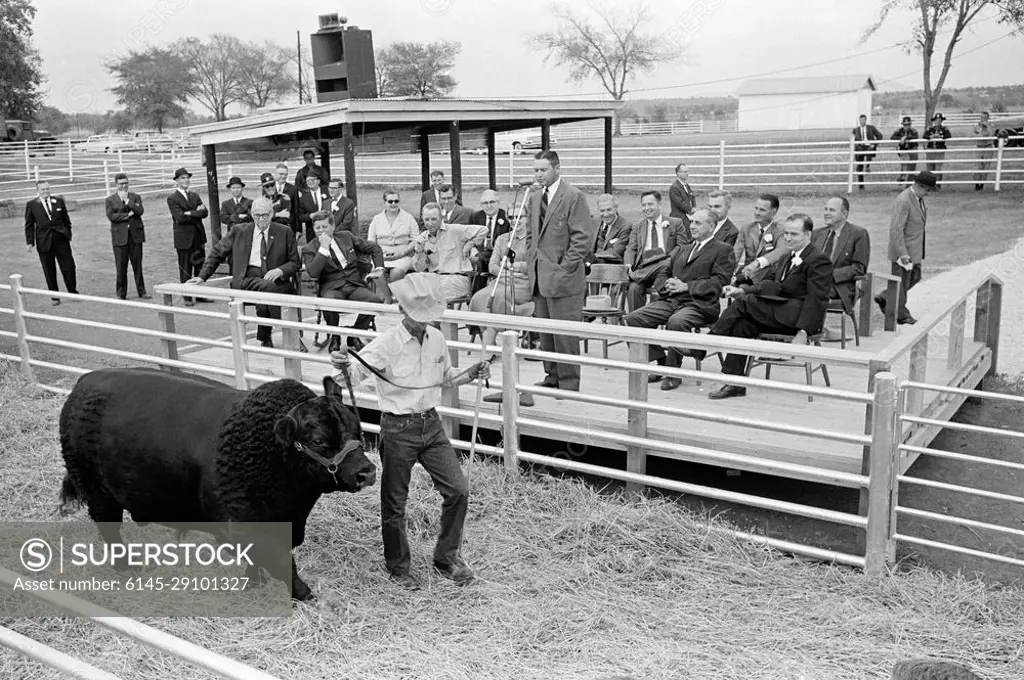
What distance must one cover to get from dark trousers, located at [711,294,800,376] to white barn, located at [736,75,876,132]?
170 feet

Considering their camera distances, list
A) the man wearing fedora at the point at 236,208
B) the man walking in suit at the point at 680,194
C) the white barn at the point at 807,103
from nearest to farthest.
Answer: the man wearing fedora at the point at 236,208, the man walking in suit at the point at 680,194, the white barn at the point at 807,103

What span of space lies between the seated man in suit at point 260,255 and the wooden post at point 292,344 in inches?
8.9

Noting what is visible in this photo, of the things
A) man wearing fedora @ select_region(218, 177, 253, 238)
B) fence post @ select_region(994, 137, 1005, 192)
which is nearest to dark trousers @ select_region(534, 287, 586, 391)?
man wearing fedora @ select_region(218, 177, 253, 238)

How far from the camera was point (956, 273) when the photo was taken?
14453 millimetres

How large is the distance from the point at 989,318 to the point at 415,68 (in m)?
66.8

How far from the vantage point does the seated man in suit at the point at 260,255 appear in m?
9.56

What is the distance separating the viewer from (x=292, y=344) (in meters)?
8.41

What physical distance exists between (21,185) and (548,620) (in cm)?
3125

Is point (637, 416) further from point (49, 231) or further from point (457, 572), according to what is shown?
point (49, 231)

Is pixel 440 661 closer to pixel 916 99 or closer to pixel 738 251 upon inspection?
pixel 738 251

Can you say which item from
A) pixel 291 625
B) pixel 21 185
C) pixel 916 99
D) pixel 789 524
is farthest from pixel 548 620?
pixel 916 99

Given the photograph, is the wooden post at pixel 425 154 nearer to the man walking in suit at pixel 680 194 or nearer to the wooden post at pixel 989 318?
the man walking in suit at pixel 680 194

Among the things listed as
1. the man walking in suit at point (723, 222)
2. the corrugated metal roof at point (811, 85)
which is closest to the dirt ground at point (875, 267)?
the man walking in suit at point (723, 222)

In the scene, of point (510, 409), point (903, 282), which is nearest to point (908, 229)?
point (903, 282)
